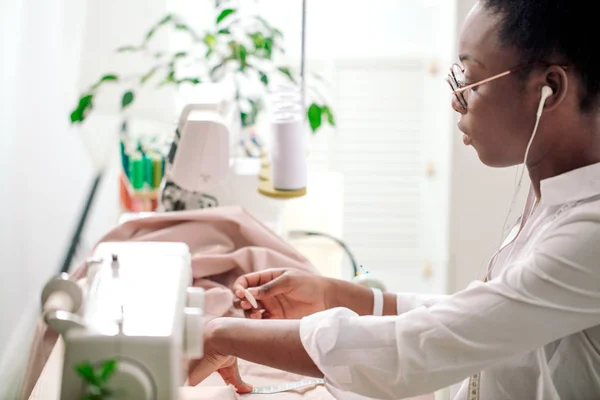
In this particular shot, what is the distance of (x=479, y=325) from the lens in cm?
87

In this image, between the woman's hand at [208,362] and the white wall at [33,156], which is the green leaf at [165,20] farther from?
the woman's hand at [208,362]

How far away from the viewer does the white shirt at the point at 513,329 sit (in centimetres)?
87

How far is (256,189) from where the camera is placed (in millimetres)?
2039

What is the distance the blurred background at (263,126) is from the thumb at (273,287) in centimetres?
66

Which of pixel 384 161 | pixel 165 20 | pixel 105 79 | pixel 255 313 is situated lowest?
pixel 255 313

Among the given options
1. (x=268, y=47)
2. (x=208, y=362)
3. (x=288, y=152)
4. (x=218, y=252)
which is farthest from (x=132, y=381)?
(x=268, y=47)

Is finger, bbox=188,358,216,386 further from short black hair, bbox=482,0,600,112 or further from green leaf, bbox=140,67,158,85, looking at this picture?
green leaf, bbox=140,67,158,85

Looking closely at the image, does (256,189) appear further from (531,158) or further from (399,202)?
(399,202)

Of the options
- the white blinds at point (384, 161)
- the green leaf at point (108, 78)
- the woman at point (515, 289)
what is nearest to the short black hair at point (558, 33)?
the woman at point (515, 289)

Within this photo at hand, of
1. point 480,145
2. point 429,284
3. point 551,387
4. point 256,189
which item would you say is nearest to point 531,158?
point 480,145

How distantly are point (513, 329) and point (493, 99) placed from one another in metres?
0.30

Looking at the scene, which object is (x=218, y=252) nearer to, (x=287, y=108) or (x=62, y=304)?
(x=287, y=108)

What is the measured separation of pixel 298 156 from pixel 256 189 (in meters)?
0.21

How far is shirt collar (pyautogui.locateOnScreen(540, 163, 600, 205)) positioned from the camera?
3.09 ft
